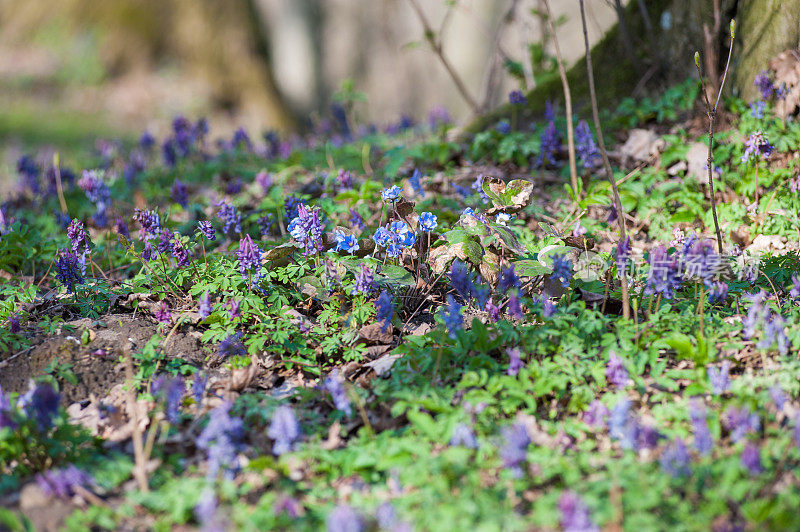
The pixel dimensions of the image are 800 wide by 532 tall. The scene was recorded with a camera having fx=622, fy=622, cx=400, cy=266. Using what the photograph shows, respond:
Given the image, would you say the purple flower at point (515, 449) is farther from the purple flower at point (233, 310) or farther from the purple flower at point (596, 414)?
the purple flower at point (233, 310)

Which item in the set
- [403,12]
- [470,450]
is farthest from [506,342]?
[403,12]

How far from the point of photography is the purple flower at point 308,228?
3.14m

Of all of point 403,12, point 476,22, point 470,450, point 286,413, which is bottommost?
point 470,450

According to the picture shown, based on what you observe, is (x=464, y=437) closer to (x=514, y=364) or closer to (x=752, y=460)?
(x=514, y=364)

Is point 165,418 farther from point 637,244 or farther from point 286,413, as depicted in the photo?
point 637,244

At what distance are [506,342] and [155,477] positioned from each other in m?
1.57

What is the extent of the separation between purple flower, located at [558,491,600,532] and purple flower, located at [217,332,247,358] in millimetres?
1676

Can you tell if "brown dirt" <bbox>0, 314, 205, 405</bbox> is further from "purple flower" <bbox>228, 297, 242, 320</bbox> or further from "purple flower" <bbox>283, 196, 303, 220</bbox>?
"purple flower" <bbox>283, 196, 303, 220</bbox>

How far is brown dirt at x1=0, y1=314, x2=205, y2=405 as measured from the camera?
9.61 feet

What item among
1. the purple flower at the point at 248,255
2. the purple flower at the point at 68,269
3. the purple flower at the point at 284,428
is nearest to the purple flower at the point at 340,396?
the purple flower at the point at 284,428

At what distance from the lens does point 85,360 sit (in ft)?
9.93

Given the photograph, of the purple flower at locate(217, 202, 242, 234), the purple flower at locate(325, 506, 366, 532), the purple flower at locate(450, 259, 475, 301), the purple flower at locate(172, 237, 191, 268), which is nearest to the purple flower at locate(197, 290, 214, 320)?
the purple flower at locate(172, 237, 191, 268)

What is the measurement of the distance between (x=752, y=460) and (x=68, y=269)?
3167 millimetres

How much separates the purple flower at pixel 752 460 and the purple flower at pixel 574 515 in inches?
21.6
